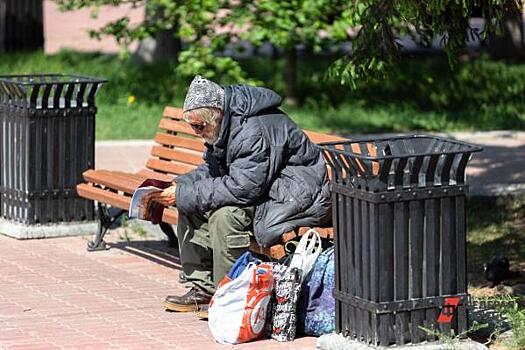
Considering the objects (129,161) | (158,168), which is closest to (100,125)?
(129,161)

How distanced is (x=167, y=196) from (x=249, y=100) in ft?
2.42

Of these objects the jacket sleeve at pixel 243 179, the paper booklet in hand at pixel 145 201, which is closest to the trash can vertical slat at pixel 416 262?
the jacket sleeve at pixel 243 179

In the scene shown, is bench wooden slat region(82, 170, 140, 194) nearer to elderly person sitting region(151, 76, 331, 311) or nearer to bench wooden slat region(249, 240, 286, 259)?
elderly person sitting region(151, 76, 331, 311)

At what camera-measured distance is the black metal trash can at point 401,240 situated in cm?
584

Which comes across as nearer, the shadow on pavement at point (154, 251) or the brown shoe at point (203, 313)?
the brown shoe at point (203, 313)

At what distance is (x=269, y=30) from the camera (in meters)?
A: 13.4

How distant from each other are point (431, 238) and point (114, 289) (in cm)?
250

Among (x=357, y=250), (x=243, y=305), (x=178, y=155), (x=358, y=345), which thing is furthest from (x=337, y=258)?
(x=178, y=155)

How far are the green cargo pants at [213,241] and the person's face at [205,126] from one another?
0.39 meters

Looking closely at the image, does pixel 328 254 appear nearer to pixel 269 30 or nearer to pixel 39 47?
pixel 269 30

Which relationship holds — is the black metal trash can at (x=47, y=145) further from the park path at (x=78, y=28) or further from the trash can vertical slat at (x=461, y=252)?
the park path at (x=78, y=28)

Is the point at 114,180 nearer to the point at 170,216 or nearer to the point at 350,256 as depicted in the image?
the point at 170,216

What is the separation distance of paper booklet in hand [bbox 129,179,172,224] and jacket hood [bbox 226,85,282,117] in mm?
731

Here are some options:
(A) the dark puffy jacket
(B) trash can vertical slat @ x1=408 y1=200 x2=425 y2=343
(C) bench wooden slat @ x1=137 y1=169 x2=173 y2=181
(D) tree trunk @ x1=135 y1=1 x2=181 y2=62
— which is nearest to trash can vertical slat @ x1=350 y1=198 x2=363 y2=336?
(B) trash can vertical slat @ x1=408 y1=200 x2=425 y2=343
